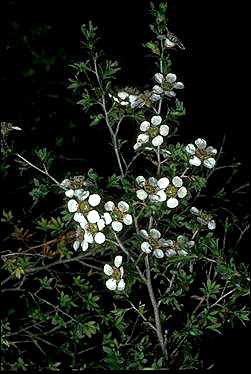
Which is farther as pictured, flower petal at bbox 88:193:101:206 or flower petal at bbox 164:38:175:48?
flower petal at bbox 164:38:175:48

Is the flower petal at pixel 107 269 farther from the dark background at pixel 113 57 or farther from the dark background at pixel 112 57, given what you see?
the dark background at pixel 113 57

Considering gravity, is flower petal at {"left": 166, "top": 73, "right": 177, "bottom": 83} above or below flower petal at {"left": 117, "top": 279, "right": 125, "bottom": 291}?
above

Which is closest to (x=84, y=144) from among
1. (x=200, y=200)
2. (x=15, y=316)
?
(x=200, y=200)

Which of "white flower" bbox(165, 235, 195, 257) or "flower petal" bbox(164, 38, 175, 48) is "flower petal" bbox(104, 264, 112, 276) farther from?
"flower petal" bbox(164, 38, 175, 48)

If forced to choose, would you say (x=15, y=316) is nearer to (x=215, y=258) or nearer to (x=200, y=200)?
(x=200, y=200)

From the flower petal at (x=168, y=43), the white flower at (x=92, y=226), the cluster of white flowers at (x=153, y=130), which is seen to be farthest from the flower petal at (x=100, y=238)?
Result: the flower petal at (x=168, y=43)

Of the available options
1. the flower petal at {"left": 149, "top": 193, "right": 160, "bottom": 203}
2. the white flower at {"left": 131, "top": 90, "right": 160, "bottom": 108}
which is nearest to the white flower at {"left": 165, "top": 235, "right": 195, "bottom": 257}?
the flower petal at {"left": 149, "top": 193, "right": 160, "bottom": 203}
